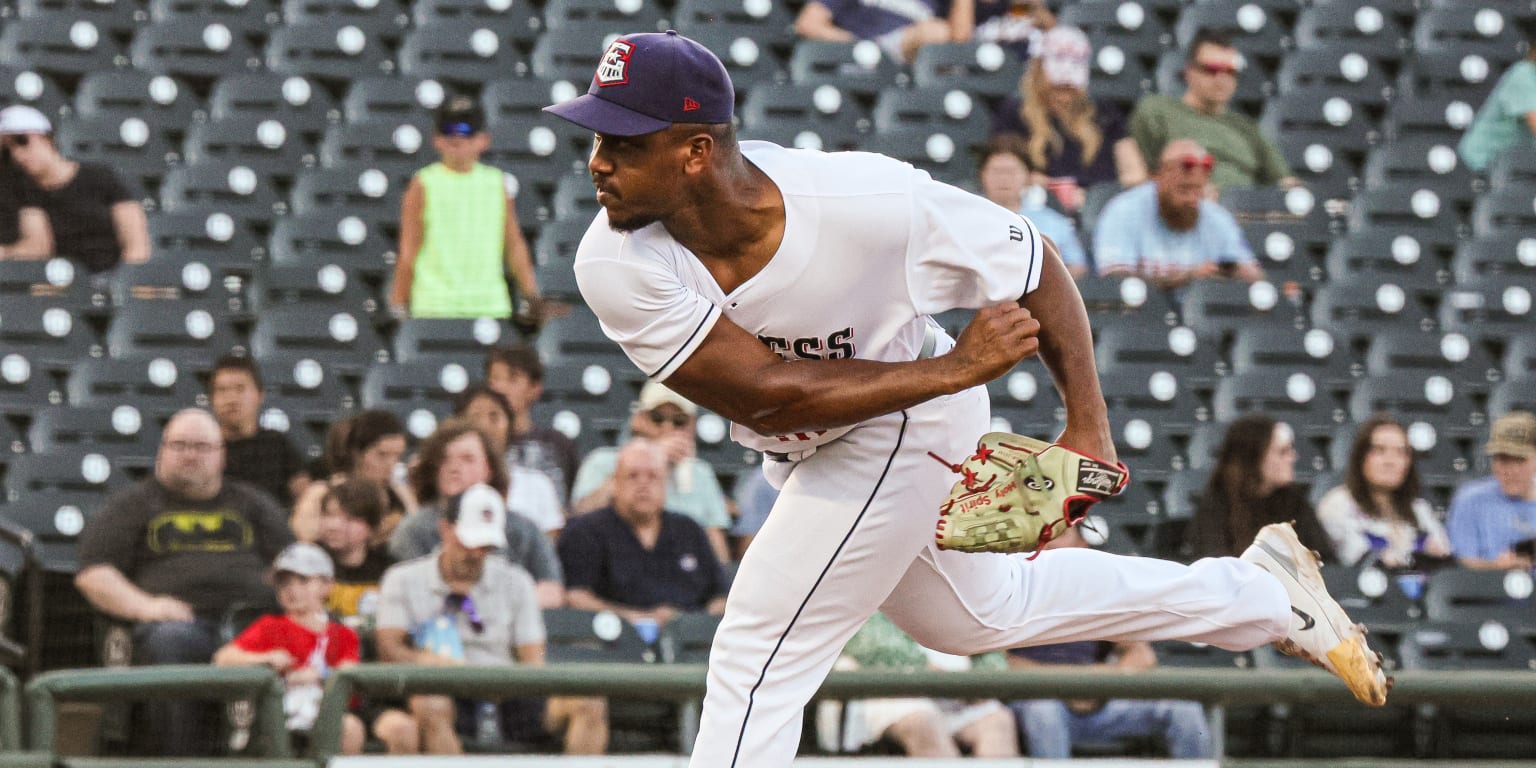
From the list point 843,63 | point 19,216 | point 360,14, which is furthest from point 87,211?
point 843,63

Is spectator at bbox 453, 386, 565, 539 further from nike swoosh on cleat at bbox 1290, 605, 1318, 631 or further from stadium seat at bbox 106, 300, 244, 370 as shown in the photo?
nike swoosh on cleat at bbox 1290, 605, 1318, 631

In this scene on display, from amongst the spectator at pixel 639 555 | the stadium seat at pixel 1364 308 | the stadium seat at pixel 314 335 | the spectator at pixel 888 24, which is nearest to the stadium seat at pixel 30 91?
the stadium seat at pixel 314 335

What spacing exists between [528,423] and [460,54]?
2.60 metres

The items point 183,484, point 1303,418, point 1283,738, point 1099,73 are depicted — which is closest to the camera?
point 1283,738

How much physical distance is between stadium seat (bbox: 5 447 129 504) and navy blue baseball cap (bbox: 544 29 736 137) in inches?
151

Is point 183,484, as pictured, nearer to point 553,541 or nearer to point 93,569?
point 93,569

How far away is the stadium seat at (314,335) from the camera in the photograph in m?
7.15

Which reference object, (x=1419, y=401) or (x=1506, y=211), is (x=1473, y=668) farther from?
(x=1506, y=211)

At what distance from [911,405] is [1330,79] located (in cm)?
614

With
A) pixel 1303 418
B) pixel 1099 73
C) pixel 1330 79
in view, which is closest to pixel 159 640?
pixel 1303 418

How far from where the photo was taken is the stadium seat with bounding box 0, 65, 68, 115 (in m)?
8.07

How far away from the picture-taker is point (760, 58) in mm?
8641

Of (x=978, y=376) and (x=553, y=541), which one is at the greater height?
(x=978, y=376)

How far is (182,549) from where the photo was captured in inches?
228
